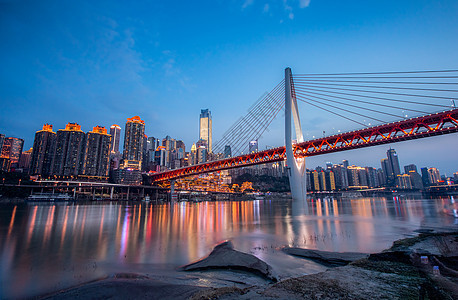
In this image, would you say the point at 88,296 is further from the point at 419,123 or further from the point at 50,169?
the point at 50,169

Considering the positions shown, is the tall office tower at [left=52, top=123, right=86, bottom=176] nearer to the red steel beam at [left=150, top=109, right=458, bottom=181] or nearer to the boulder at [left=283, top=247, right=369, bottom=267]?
the red steel beam at [left=150, top=109, right=458, bottom=181]

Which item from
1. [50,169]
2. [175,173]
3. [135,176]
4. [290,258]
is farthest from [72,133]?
[290,258]

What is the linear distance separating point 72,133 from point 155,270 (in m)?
193

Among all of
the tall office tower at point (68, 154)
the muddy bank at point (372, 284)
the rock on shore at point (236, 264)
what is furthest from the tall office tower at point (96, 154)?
the muddy bank at point (372, 284)

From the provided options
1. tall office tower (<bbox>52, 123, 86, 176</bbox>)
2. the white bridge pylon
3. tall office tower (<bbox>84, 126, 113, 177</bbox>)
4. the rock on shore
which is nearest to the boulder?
the rock on shore

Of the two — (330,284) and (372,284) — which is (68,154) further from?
(372,284)

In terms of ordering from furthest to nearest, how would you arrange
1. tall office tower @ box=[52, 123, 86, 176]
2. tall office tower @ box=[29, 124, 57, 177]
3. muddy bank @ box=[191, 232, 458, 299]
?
1. tall office tower @ box=[52, 123, 86, 176]
2. tall office tower @ box=[29, 124, 57, 177]
3. muddy bank @ box=[191, 232, 458, 299]

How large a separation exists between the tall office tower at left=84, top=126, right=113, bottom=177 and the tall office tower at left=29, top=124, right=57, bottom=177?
70.9 feet

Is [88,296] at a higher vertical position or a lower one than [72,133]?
lower

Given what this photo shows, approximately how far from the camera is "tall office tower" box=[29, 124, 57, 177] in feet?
517

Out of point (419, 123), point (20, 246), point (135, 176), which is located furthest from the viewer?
point (135, 176)

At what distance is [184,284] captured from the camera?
6.39m

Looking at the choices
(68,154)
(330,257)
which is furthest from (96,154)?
(330,257)

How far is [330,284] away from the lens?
5.55m
